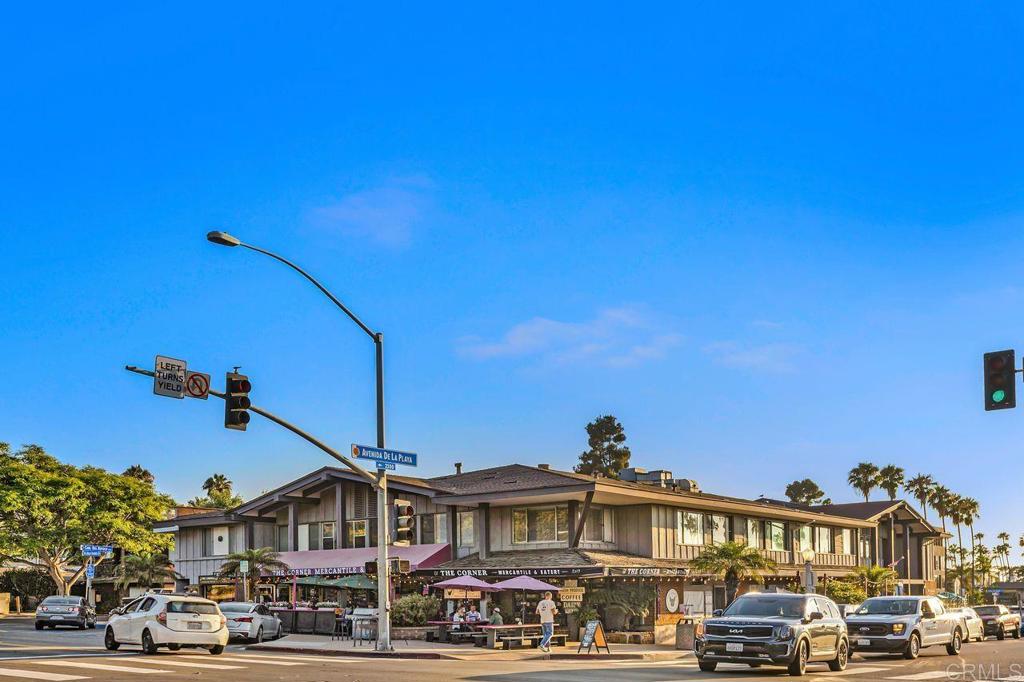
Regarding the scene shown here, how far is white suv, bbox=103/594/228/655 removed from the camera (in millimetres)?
26859

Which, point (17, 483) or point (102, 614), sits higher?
point (17, 483)

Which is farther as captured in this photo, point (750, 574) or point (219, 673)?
point (750, 574)

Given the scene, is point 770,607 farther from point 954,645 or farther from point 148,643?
point 148,643

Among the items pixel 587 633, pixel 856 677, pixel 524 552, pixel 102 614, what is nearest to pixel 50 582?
pixel 102 614

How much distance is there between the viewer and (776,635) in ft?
69.5

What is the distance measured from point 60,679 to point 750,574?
1182 inches

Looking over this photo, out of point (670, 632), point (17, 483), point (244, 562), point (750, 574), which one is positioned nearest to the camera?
point (670, 632)

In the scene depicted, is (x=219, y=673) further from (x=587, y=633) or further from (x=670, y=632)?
(x=670, y=632)

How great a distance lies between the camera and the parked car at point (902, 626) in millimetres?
28125

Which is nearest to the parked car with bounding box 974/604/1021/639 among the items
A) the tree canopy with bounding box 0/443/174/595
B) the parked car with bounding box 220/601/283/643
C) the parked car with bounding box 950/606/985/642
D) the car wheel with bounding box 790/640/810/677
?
the parked car with bounding box 950/606/985/642

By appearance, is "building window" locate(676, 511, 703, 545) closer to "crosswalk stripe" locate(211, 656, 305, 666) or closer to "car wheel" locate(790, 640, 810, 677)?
"crosswalk stripe" locate(211, 656, 305, 666)

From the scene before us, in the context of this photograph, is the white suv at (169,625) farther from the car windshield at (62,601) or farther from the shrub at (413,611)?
the car windshield at (62,601)

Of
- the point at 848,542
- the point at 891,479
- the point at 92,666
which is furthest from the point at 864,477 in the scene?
the point at 92,666

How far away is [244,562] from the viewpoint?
46562 mm
